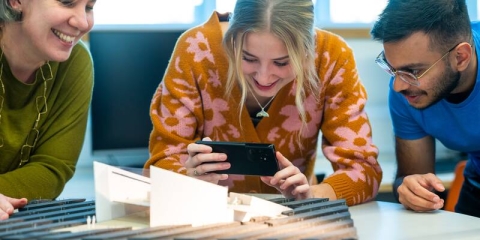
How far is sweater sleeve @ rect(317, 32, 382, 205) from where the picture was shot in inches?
86.8

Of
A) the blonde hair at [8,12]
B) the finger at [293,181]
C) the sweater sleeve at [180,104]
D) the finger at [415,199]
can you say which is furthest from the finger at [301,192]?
the blonde hair at [8,12]

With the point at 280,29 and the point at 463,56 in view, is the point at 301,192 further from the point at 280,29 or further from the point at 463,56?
the point at 463,56

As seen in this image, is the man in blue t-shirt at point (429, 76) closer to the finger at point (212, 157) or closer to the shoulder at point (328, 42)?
the shoulder at point (328, 42)

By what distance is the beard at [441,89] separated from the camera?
7.13 feet

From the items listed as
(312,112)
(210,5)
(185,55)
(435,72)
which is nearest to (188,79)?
(185,55)

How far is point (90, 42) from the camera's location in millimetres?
3713

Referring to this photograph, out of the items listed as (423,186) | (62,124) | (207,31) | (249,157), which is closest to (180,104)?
(207,31)

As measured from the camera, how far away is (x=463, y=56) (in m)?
2.21

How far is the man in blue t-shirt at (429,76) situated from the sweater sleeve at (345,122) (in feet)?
0.33

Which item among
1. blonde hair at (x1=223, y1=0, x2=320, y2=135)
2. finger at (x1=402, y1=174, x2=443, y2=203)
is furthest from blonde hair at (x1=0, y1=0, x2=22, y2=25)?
finger at (x1=402, y1=174, x2=443, y2=203)

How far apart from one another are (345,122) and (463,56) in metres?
0.39

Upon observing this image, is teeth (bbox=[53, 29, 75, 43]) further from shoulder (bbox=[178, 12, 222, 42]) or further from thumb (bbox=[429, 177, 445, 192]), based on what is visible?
thumb (bbox=[429, 177, 445, 192])

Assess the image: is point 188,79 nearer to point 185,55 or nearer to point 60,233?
point 185,55

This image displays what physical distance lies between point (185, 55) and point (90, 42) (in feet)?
5.06
